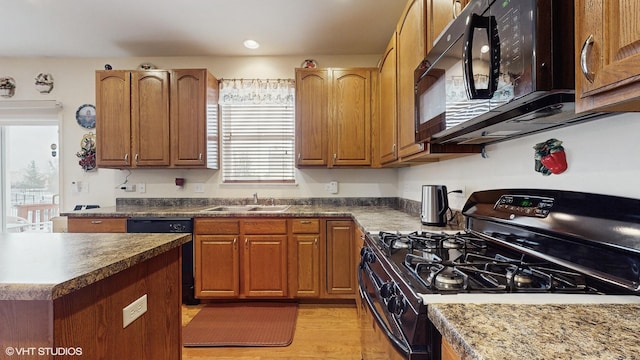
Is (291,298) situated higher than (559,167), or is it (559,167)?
(559,167)

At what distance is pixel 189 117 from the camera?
9.45 feet

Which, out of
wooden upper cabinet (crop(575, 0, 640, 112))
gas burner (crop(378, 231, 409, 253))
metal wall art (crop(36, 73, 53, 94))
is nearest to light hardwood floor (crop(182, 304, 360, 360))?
gas burner (crop(378, 231, 409, 253))

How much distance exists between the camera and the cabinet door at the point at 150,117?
9.39 feet

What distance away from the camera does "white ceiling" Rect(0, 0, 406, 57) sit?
7.66 feet

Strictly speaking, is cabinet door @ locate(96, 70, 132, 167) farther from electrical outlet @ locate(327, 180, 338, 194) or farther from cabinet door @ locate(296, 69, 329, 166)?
electrical outlet @ locate(327, 180, 338, 194)

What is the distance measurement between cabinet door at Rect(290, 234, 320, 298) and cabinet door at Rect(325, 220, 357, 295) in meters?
0.11

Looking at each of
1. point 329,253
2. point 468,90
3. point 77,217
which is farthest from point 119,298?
point 77,217

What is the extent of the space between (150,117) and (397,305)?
2.96 meters

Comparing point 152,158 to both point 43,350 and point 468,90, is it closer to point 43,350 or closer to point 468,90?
point 43,350

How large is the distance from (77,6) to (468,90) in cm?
305

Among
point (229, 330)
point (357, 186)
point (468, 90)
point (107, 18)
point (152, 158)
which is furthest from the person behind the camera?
point (357, 186)

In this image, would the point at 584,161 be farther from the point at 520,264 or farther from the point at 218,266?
the point at 218,266

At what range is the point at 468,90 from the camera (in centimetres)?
94

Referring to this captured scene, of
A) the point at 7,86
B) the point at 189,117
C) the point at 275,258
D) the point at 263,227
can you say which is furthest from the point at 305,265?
the point at 7,86
